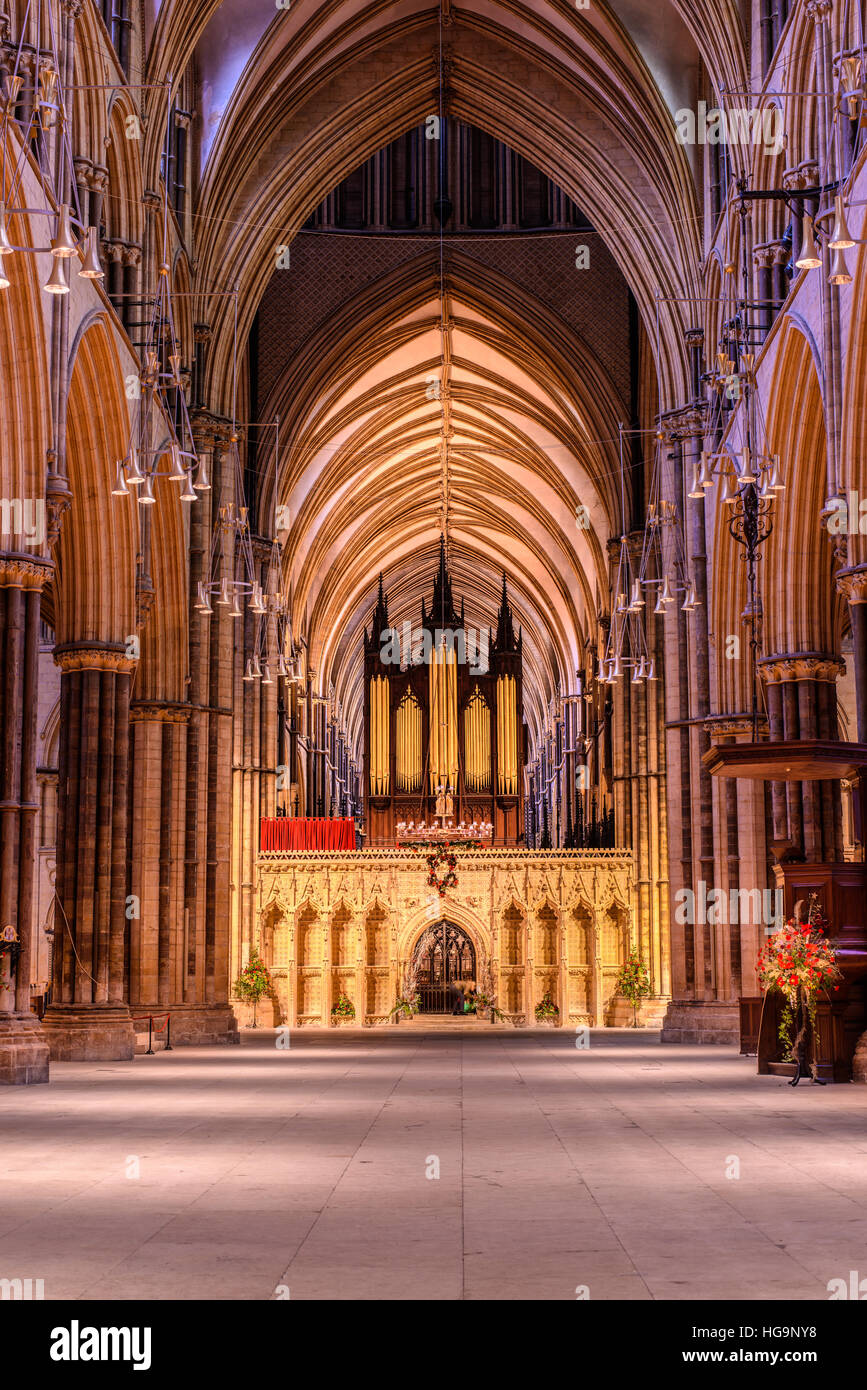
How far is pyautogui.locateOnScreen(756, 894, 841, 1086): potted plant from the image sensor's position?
1505 centimetres

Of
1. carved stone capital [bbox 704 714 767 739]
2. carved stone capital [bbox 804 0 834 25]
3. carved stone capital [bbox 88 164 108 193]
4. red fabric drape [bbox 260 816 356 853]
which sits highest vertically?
carved stone capital [bbox 804 0 834 25]

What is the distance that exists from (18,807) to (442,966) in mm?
26631

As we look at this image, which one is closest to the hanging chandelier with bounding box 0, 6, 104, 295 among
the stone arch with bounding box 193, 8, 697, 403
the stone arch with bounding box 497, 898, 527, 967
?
the stone arch with bounding box 193, 8, 697, 403

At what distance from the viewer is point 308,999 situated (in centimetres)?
3562

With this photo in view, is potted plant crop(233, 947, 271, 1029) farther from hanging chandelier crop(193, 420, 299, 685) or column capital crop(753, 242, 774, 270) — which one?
column capital crop(753, 242, 774, 270)

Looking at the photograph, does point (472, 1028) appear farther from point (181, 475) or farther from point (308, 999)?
point (181, 475)

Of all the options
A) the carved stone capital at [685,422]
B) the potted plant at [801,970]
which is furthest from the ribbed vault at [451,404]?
the potted plant at [801,970]

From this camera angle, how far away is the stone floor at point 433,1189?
587 centimetres

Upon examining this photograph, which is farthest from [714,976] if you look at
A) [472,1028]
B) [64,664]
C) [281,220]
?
[281,220]

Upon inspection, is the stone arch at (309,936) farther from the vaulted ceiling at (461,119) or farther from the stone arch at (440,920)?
the vaulted ceiling at (461,119)

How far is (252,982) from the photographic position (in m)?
34.0

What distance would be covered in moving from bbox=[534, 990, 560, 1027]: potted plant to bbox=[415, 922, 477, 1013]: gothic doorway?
3.96 meters

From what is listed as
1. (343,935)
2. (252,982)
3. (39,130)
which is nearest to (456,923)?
(343,935)

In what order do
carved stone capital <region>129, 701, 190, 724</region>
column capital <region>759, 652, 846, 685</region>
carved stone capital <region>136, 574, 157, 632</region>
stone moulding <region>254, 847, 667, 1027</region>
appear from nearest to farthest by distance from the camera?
column capital <region>759, 652, 846, 685</region>, carved stone capital <region>136, 574, 157, 632</region>, carved stone capital <region>129, 701, 190, 724</region>, stone moulding <region>254, 847, 667, 1027</region>
